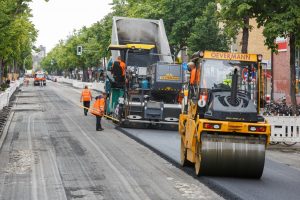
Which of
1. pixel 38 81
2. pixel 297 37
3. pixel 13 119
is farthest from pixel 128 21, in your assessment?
pixel 38 81

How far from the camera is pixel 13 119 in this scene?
28.6m

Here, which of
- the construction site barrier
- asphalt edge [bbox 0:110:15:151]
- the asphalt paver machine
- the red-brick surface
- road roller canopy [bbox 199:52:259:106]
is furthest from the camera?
the red-brick surface

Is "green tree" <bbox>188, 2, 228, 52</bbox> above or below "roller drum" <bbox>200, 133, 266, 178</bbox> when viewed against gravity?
above

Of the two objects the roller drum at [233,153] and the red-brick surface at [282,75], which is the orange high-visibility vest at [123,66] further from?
the red-brick surface at [282,75]

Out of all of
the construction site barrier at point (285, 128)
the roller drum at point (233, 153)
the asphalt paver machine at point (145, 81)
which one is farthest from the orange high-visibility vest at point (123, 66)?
the roller drum at point (233, 153)

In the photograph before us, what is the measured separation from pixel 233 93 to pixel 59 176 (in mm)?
4048

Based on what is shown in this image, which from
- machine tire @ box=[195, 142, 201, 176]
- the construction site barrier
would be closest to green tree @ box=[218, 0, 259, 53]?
the construction site barrier

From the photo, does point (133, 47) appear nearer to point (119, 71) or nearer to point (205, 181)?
point (119, 71)

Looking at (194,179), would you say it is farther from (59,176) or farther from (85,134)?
(85,134)

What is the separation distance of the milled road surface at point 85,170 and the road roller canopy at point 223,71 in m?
2.12

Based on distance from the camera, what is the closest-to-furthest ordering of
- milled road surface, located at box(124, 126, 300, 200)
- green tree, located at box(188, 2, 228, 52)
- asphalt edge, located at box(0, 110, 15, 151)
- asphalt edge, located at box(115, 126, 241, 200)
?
asphalt edge, located at box(115, 126, 241, 200), milled road surface, located at box(124, 126, 300, 200), asphalt edge, located at box(0, 110, 15, 151), green tree, located at box(188, 2, 228, 52)

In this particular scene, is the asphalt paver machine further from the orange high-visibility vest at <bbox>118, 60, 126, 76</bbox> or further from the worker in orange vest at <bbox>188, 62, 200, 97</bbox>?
the worker in orange vest at <bbox>188, 62, 200, 97</bbox>

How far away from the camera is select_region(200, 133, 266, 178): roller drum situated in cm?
1223

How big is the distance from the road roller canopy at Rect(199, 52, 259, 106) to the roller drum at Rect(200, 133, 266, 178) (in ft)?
3.72
